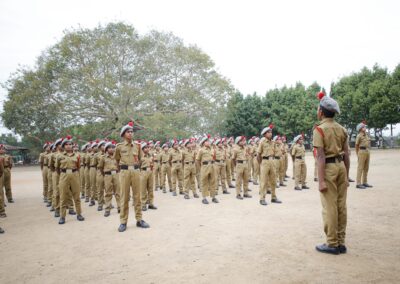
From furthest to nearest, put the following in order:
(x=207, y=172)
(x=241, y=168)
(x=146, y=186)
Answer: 1. (x=241, y=168)
2. (x=207, y=172)
3. (x=146, y=186)

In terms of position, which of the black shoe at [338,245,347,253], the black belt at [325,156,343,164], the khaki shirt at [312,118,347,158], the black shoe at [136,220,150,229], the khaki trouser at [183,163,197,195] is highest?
the khaki shirt at [312,118,347,158]

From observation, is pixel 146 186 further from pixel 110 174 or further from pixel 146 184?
pixel 110 174

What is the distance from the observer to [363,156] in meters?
10.3

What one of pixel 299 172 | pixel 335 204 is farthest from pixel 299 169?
pixel 335 204

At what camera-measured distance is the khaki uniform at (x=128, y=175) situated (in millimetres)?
6578

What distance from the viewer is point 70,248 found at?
540cm

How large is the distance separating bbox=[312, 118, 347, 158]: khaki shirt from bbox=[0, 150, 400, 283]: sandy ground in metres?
1.56

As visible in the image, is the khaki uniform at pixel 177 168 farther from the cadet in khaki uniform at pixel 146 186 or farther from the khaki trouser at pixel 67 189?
the khaki trouser at pixel 67 189

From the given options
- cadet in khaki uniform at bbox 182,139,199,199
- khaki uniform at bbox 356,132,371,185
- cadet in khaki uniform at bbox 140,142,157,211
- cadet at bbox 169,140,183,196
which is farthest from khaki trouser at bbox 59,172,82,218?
khaki uniform at bbox 356,132,371,185

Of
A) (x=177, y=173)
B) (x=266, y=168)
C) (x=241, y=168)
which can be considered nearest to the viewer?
(x=266, y=168)

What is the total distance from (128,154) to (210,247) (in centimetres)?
302

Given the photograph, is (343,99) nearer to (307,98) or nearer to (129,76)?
(307,98)

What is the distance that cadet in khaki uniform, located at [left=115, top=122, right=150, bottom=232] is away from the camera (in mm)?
6574

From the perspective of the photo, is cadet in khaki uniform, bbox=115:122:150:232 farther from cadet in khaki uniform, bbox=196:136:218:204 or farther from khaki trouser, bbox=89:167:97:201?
khaki trouser, bbox=89:167:97:201
